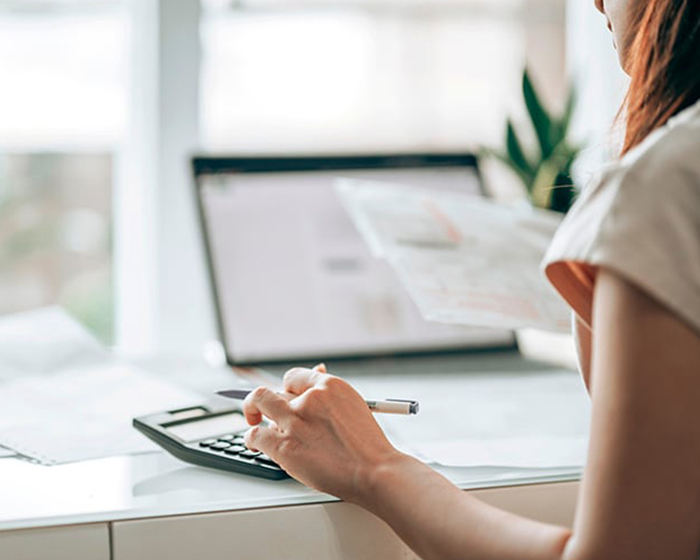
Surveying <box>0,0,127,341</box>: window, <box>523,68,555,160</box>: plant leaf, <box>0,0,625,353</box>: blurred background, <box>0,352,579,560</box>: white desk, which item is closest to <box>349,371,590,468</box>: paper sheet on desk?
<box>0,352,579,560</box>: white desk

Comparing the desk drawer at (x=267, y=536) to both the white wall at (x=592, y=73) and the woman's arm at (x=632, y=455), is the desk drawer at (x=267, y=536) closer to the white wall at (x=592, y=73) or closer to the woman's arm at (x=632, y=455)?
the woman's arm at (x=632, y=455)

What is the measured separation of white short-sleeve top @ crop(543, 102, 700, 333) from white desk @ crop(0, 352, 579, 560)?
271 mm

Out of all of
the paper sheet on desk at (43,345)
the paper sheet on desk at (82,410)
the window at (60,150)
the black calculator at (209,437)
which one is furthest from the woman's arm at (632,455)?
the window at (60,150)

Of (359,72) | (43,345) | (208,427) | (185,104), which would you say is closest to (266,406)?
(208,427)

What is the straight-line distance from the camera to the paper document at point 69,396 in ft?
2.68

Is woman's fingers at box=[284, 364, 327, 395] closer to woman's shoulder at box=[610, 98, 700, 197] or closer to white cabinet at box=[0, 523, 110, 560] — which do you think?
white cabinet at box=[0, 523, 110, 560]

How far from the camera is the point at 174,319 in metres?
1.54

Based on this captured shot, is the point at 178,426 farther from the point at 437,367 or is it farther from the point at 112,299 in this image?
the point at 112,299

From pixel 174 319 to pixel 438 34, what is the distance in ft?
2.33

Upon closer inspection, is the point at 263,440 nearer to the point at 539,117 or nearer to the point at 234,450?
the point at 234,450

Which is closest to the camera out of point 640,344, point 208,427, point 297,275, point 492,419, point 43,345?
point 640,344

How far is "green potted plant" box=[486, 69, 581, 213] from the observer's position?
54.2 inches

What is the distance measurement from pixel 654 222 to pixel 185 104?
1.15m

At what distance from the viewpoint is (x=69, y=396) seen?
97 cm
